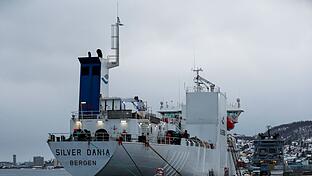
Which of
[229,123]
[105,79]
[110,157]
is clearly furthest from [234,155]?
[110,157]

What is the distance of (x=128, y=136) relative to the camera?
1419 inches

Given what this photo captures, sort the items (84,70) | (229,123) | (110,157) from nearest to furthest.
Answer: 1. (110,157)
2. (84,70)
3. (229,123)

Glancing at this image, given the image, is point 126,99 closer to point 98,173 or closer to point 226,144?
point 98,173

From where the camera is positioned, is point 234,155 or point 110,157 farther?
point 234,155

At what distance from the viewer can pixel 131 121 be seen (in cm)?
3775

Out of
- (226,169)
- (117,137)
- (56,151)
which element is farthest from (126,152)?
(226,169)

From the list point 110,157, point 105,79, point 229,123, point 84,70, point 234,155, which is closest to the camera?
point 110,157

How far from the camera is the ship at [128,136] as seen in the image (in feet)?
114

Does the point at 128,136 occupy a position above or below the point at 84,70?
below

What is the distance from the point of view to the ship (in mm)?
34719

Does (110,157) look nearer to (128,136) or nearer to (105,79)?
(128,136)

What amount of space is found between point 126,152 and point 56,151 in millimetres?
4330

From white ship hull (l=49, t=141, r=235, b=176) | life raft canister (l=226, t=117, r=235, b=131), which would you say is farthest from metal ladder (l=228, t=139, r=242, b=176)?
white ship hull (l=49, t=141, r=235, b=176)

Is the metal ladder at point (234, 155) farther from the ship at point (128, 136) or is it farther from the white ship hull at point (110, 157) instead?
the white ship hull at point (110, 157)
